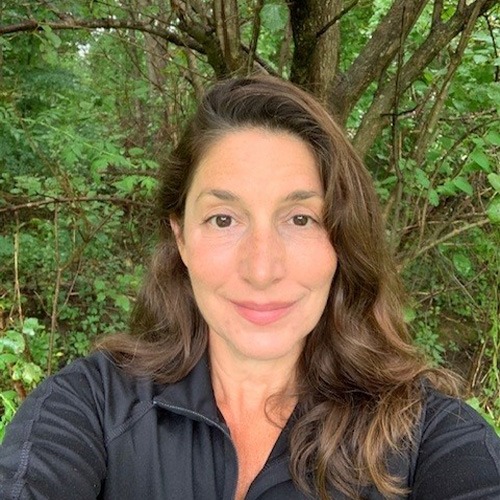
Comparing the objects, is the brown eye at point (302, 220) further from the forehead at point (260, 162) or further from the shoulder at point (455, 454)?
the shoulder at point (455, 454)

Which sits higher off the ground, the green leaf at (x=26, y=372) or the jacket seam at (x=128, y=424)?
the jacket seam at (x=128, y=424)

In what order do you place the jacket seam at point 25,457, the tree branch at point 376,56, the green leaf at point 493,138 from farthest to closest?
1. the tree branch at point 376,56
2. the green leaf at point 493,138
3. the jacket seam at point 25,457

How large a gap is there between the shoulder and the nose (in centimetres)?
51

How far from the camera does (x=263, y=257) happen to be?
4.92 feet

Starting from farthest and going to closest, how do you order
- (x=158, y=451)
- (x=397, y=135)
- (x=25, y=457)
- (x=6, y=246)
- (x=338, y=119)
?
(x=6, y=246) < (x=397, y=135) < (x=338, y=119) < (x=158, y=451) < (x=25, y=457)

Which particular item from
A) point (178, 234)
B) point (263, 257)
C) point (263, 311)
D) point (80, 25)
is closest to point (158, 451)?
point (263, 311)

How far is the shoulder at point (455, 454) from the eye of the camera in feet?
4.33

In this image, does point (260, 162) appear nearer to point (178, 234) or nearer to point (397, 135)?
point (178, 234)

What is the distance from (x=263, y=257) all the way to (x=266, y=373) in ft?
1.22

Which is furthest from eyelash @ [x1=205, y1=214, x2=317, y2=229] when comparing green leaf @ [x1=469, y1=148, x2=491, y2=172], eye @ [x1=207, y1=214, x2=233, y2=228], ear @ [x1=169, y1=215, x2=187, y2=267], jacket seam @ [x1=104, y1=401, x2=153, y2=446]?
green leaf @ [x1=469, y1=148, x2=491, y2=172]

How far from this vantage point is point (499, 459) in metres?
1.36

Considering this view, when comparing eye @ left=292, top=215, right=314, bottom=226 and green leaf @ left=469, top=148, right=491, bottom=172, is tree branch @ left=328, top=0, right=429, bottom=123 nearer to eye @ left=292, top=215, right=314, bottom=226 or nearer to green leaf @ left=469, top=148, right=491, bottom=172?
green leaf @ left=469, top=148, right=491, bottom=172

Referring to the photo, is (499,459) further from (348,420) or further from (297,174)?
(297,174)

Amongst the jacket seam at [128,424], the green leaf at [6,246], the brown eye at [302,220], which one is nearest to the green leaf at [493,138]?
the brown eye at [302,220]
